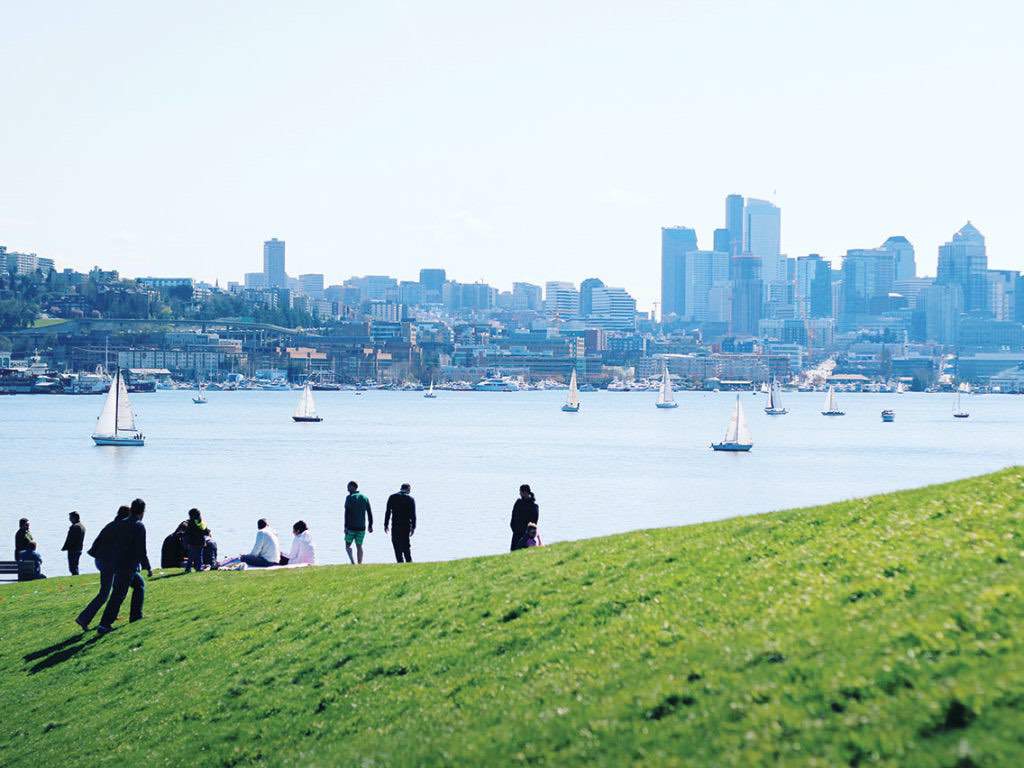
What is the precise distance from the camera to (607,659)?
36.2 ft

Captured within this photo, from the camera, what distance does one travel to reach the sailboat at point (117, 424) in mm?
100000

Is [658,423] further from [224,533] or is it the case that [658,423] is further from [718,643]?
[718,643]

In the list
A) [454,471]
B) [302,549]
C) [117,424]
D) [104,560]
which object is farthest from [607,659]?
[117,424]

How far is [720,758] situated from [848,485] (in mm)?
67479

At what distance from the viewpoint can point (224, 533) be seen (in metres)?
48.4

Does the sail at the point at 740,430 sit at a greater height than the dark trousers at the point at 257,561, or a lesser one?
lesser

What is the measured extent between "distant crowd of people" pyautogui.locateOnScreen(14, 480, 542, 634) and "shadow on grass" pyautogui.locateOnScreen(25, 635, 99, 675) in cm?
25

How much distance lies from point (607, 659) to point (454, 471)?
6932cm

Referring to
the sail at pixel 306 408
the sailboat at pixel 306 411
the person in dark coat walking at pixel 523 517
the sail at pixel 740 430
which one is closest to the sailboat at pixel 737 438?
the sail at pixel 740 430

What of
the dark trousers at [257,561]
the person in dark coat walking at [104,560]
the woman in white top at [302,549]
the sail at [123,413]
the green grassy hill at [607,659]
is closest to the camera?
the green grassy hill at [607,659]

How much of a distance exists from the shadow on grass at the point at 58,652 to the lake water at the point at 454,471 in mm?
22140

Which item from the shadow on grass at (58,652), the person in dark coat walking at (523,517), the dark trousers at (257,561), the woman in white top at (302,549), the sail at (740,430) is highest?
the person in dark coat walking at (523,517)

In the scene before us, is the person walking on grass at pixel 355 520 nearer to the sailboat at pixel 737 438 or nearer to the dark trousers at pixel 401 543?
the dark trousers at pixel 401 543

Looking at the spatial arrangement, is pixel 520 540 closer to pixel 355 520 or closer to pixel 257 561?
pixel 355 520
